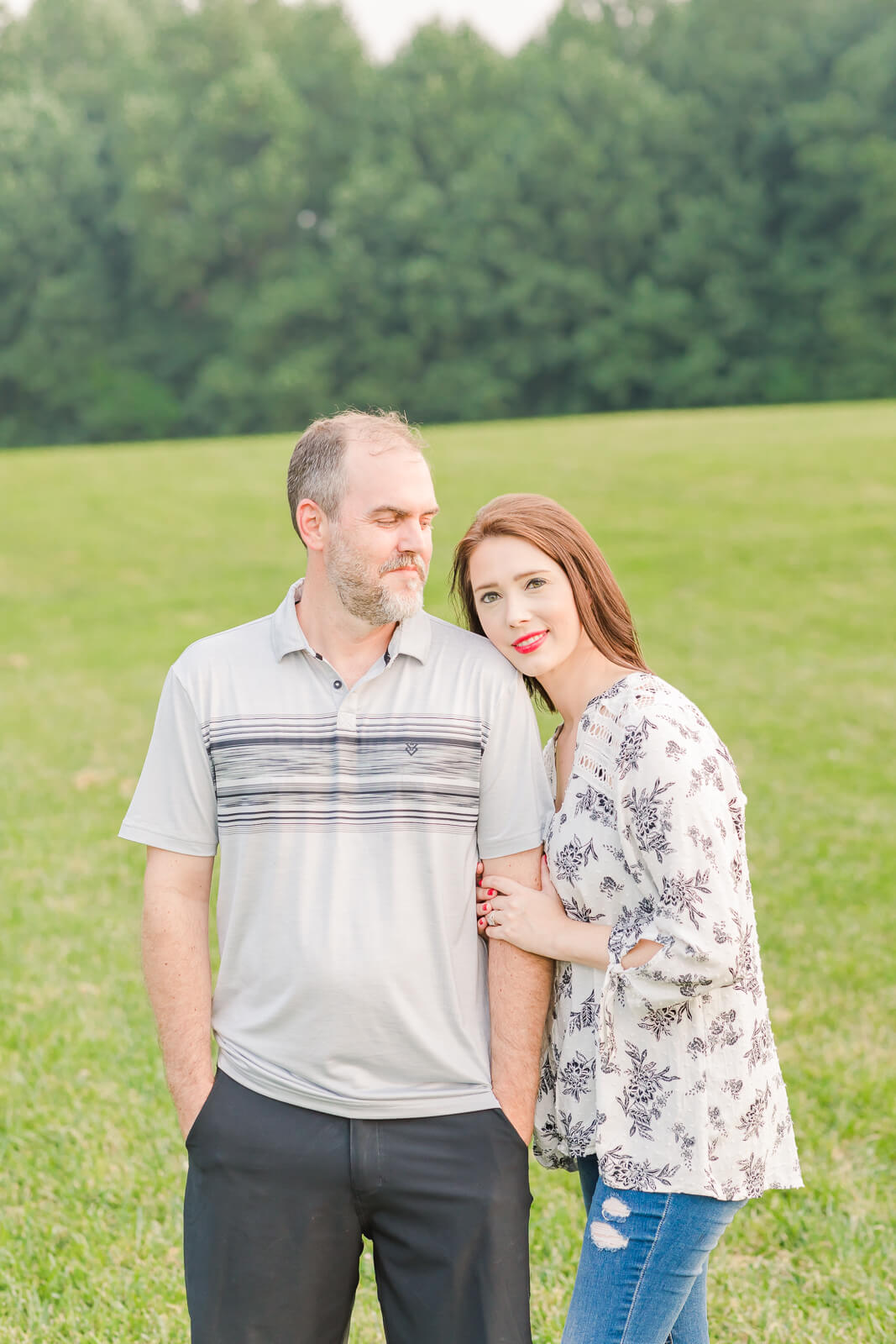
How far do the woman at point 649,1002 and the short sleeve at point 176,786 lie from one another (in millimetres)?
569

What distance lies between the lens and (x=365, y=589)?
7.60ft

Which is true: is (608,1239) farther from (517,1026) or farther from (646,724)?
(646,724)

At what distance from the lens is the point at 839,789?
7.46 m

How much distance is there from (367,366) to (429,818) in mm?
38074

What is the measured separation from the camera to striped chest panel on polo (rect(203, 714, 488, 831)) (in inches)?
89.7

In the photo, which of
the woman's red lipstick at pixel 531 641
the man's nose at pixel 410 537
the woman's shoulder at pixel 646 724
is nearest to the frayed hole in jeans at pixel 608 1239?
the woman's shoulder at pixel 646 724

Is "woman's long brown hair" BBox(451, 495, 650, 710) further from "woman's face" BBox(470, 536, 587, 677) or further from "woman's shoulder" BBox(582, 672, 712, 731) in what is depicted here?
"woman's shoulder" BBox(582, 672, 712, 731)

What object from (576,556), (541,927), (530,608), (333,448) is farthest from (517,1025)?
(333,448)

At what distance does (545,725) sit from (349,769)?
6194 millimetres

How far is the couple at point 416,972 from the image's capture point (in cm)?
219

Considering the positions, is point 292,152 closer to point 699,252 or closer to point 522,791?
point 699,252

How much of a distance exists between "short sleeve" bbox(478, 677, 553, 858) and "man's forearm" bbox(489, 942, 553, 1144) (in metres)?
0.19

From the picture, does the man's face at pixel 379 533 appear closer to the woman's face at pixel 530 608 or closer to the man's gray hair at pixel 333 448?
the man's gray hair at pixel 333 448

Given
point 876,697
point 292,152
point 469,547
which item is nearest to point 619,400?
point 292,152
